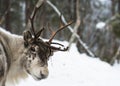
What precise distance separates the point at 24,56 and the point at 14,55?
0.64ft

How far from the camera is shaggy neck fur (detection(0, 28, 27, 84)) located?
6.66 metres

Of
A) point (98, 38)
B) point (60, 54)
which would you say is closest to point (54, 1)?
point (98, 38)

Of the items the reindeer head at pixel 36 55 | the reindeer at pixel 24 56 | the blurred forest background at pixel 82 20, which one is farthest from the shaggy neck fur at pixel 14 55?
the blurred forest background at pixel 82 20

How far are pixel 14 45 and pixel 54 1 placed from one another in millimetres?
15805

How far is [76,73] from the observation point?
37.5ft

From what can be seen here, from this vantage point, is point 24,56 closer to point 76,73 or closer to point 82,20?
point 76,73

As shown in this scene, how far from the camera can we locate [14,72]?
6.75 m

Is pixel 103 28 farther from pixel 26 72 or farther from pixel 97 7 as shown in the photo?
pixel 26 72

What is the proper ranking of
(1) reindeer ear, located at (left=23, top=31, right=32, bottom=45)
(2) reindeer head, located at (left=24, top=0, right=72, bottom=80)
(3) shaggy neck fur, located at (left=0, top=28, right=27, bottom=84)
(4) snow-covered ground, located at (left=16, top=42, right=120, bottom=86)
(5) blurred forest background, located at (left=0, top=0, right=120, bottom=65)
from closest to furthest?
(2) reindeer head, located at (left=24, top=0, right=72, bottom=80), (1) reindeer ear, located at (left=23, top=31, right=32, bottom=45), (3) shaggy neck fur, located at (left=0, top=28, right=27, bottom=84), (4) snow-covered ground, located at (left=16, top=42, right=120, bottom=86), (5) blurred forest background, located at (left=0, top=0, right=120, bottom=65)

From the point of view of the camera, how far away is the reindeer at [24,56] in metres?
6.39

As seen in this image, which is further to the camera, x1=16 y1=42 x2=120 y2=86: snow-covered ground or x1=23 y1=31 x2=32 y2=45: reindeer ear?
x1=16 y1=42 x2=120 y2=86: snow-covered ground

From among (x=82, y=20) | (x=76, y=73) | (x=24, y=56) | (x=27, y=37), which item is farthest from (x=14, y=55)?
(x=82, y=20)

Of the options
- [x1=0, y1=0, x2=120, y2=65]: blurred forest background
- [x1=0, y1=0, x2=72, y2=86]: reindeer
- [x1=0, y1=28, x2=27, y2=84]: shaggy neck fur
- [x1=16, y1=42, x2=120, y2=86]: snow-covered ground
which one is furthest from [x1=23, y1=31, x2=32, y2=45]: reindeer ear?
[x1=0, y1=0, x2=120, y2=65]: blurred forest background

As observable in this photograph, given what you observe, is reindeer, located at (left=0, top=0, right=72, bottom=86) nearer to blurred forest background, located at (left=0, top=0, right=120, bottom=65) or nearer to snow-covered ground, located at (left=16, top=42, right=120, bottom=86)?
snow-covered ground, located at (left=16, top=42, right=120, bottom=86)
